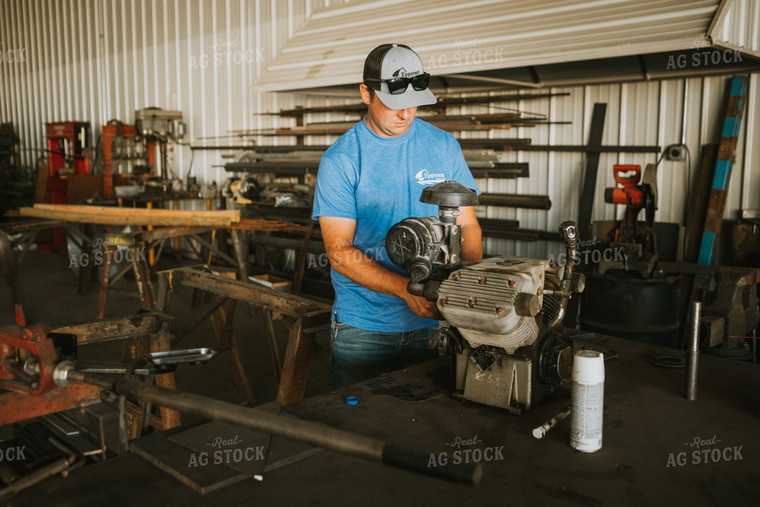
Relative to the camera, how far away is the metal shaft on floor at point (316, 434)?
690 millimetres

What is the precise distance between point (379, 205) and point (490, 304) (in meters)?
0.62

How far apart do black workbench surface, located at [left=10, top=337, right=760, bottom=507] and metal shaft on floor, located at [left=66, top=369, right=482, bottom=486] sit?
6.6 inches

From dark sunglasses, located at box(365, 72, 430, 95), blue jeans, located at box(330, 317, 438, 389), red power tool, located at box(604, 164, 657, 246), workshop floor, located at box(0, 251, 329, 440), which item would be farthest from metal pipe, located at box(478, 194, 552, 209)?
dark sunglasses, located at box(365, 72, 430, 95)

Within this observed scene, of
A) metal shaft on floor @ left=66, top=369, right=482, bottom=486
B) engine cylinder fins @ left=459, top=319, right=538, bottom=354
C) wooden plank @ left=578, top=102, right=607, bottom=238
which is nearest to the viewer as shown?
metal shaft on floor @ left=66, top=369, right=482, bottom=486

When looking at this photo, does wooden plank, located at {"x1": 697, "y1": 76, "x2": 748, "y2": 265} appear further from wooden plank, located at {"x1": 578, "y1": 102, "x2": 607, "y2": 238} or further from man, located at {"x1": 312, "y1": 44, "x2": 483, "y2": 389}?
man, located at {"x1": 312, "y1": 44, "x2": 483, "y2": 389}

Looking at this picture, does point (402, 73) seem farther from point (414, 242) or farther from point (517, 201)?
point (517, 201)

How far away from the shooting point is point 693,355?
1.39m

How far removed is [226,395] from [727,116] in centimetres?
319

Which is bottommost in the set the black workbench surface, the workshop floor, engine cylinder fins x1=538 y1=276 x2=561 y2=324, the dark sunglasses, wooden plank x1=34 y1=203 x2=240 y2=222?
the workshop floor

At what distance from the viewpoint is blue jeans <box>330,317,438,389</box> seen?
1.78 meters

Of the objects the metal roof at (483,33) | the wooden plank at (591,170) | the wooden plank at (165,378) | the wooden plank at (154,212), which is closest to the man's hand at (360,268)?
the wooden plank at (165,378)

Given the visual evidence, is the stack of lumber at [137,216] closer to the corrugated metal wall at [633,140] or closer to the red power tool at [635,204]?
the corrugated metal wall at [633,140]

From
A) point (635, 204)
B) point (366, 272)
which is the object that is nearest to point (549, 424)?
point (366, 272)

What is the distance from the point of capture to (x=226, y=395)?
3307 mm
